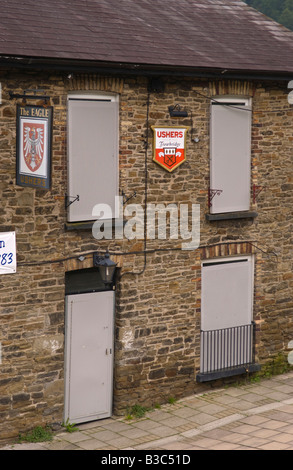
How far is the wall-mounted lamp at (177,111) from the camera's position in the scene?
13.3m

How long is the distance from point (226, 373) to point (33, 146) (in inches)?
233

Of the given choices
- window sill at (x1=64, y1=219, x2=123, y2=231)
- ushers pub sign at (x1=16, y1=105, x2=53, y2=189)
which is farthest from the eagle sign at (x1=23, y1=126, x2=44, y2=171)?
window sill at (x1=64, y1=219, x2=123, y2=231)

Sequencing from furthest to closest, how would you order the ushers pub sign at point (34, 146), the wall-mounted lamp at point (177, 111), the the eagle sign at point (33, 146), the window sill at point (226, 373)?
the window sill at point (226, 373) < the wall-mounted lamp at point (177, 111) < the the eagle sign at point (33, 146) < the ushers pub sign at point (34, 146)

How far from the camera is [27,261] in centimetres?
1191

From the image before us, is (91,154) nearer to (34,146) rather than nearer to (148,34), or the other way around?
(34,146)

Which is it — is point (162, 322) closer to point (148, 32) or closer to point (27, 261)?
point (27, 261)

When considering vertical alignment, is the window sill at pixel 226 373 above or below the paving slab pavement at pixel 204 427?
above

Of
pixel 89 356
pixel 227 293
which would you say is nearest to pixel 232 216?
pixel 227 293

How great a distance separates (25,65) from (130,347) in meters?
4.93

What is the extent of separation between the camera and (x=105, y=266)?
12.5 metres

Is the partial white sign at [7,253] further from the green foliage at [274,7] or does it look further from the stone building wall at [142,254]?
the green foliage at [274,7]

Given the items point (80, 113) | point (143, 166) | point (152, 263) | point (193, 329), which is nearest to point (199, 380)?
point (193, 329)

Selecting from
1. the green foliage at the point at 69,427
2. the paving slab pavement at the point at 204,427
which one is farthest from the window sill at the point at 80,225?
the paving slab pavement at the point at 204,427

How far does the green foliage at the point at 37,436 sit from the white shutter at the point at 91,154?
10.7 feet
